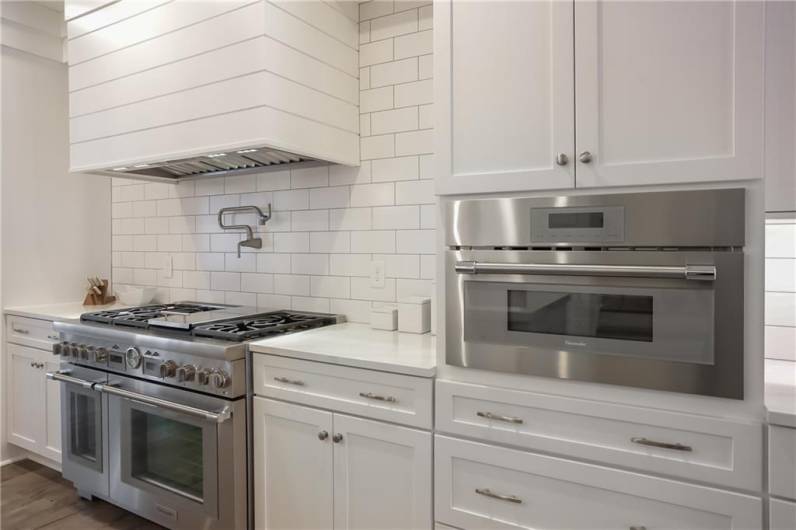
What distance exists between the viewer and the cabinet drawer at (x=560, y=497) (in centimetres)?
129

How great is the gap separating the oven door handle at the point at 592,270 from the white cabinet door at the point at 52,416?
2.58 m

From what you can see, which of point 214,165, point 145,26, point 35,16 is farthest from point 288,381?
point 35,16

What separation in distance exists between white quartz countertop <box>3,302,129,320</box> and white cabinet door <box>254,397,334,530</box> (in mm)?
1470

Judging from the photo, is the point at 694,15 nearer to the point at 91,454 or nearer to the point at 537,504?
the point at 537,504

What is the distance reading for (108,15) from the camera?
253 centimetres

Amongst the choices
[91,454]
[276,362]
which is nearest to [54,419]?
[91,454]

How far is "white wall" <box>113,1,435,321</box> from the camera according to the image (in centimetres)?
236

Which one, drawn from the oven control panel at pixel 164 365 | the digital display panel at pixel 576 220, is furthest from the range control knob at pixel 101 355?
the digital display panel at pixel 576 220

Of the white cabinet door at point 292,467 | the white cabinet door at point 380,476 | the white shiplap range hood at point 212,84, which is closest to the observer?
the white cabinet door at point 380,476

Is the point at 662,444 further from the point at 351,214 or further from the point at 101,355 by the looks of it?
the point at 101,355

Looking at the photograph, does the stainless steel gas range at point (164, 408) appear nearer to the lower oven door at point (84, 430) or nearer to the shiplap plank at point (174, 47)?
the lower oven door at point (84, 430)

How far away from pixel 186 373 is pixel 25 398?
1.72 metres

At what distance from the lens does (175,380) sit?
2.12 m

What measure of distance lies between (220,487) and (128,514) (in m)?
0.93
